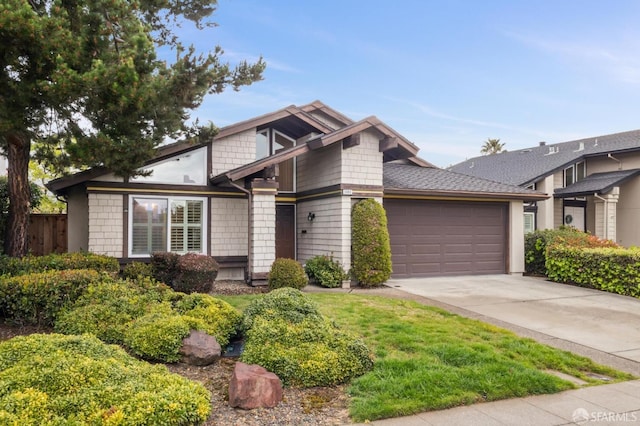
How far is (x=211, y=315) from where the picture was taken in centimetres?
601

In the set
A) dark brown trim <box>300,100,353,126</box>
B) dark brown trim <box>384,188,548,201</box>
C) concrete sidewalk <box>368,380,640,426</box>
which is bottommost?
concrete sidewalk <box>368,380,640,426</box>

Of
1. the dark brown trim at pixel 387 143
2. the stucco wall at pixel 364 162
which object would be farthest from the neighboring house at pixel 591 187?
the stucco wall at pixel 364 162

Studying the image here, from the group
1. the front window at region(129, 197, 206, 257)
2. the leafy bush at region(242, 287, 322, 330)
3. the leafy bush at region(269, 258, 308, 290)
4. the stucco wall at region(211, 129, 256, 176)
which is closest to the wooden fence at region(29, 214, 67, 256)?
the front window at region(129, 197, 206, 257)

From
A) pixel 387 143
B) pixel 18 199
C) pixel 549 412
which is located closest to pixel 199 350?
pixel 549 412

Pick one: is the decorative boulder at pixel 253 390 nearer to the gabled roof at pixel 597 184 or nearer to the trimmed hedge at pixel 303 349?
the trimmed hedge at pixel 303 349

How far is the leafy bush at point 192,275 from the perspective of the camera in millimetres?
9203

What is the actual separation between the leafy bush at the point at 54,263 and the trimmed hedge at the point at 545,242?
38.7 ft

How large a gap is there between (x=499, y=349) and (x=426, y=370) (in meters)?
1.55

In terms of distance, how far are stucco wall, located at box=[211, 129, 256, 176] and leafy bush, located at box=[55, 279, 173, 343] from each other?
19.6ft

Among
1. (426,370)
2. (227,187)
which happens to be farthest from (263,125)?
(426,370)

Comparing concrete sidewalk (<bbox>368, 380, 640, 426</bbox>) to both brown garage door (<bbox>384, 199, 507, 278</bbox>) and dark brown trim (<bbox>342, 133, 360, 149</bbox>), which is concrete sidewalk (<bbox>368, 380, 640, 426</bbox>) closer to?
dark brown trim (<bbox>342, 133, 360, 149</bbox>)

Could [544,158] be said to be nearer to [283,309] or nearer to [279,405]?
[283,309]

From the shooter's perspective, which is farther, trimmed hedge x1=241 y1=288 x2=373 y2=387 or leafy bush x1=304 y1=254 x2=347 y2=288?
leafy bush x1=304 y1=254 x2=347 y2=288

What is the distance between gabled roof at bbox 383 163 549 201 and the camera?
1283 cm
